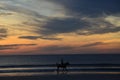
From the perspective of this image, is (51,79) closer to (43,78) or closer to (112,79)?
(43,78)

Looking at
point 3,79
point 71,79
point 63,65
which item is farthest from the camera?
point 63,65

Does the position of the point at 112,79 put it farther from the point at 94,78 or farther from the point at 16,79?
the point at 16,79

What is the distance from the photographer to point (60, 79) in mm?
31297

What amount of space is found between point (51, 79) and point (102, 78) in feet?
15.8

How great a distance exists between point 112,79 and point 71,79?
12.3 feet

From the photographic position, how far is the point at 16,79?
1284 inches

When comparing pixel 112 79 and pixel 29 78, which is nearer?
pixel 112 79

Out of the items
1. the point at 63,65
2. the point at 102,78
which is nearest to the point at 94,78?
the point at 102,78

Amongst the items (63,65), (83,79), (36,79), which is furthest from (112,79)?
(63,65)

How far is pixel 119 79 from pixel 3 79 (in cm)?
1112

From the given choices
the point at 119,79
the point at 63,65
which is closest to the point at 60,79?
the point at 119,79

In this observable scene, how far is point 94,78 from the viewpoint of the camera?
32250mm

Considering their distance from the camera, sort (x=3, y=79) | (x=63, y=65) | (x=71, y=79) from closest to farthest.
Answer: (x=71, y=79), (x=3, y=79), (x=63, y=65)

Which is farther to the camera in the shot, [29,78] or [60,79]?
[29,78]
